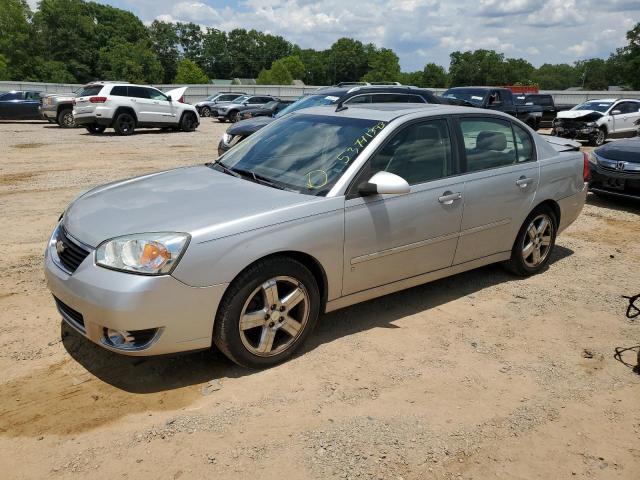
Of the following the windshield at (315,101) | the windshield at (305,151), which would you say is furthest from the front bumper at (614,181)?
the windshield at (305,151)

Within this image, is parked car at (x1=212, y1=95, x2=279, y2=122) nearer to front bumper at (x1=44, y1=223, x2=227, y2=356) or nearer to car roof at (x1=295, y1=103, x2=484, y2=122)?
car roof at (x1=295, y1=103, x2=484, y2=122)

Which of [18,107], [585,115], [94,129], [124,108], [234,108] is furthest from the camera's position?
[234,108]

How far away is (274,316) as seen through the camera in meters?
3.52

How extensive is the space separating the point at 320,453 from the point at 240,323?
931mm

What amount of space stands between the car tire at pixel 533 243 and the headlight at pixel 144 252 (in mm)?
3344

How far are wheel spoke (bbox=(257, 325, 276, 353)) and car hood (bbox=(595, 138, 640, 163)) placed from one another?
7.19 metres

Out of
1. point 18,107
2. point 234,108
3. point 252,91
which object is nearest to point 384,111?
point 18,107

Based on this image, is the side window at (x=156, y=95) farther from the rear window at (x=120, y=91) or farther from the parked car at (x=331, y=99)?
the parked car at (x=331, y=99)

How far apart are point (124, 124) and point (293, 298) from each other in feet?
56.0

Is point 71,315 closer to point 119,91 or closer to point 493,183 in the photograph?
point 493,183

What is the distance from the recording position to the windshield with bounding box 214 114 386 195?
3924 millimetres

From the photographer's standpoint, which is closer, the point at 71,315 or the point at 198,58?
the point at 71,315

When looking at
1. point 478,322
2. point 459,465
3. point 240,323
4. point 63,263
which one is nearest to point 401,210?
point 478,322

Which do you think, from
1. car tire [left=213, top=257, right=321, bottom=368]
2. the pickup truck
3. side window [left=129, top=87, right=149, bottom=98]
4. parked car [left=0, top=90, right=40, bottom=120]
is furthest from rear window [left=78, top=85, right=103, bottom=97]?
car tire [left=213, top=257, right=321, bottom=368]
